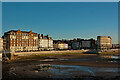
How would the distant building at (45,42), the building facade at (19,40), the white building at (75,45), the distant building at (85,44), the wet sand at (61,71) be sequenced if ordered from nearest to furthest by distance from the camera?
1. the wet sand at (61,71)
2. the building facade at (19,40)
3. the distant building at (45,42)
4. the distant building at (85,44)
5. the white building at (75,45)

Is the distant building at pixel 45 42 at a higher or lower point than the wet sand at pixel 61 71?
higher

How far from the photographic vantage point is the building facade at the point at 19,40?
306 ft

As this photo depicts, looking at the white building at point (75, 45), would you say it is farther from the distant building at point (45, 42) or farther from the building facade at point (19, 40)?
the building facade at point (19, 40)

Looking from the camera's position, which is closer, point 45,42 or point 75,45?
point 45,42

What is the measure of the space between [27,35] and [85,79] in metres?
84.5

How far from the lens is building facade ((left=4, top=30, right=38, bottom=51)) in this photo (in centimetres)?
9328

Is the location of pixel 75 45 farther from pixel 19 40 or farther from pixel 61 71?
pixel 61 71

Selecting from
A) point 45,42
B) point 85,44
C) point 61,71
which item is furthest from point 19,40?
point 85,44

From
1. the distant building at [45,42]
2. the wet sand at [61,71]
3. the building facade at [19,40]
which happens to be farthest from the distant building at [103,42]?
the wet sand at [61,71]

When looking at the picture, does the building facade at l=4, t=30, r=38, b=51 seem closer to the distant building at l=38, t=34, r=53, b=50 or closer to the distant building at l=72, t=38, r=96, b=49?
the distant building at l=38, t=34, r=53, b=50

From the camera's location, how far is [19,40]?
9675 centimetres

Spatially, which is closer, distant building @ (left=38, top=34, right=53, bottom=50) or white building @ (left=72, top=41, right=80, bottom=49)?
distant building @ (left=38, top=34, right=53, bottom=50)

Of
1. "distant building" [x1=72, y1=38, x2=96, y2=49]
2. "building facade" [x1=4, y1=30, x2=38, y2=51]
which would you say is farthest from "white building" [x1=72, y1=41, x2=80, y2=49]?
"building facade" [x1=4, y1=30, x2=38, y2=51]

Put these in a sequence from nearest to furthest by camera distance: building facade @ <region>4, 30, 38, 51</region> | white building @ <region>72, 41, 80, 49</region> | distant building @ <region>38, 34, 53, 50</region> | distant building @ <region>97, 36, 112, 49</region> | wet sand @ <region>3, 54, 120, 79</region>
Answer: wet sand @ <region>3, 54, 120, 79</region> → building facade @ <region>4, 30, 38, 51</region> → distant building @ <region>38, 34, 53, 50</region> → distant building @ <region>97, 36, 112, 49</region> → white building @ <region>72, 41, 80, 49</region>
